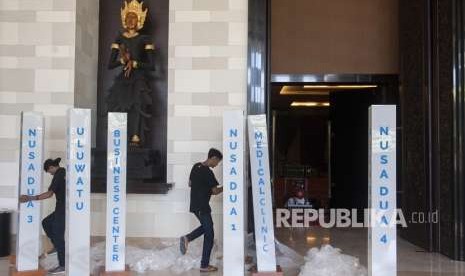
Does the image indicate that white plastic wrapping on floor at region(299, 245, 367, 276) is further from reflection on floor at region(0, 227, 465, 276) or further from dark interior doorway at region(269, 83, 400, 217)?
dark interior doorway at region(269, 83, 400, 217)

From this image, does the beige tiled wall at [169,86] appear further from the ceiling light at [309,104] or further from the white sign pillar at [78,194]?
the ceiling light at [309,104]

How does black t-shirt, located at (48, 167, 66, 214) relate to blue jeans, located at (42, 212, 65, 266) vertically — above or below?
above

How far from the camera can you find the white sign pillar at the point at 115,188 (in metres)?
4.84

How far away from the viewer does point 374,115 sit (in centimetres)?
423

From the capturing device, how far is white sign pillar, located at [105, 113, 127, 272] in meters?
4.84

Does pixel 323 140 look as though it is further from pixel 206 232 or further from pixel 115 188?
pixel 115 188

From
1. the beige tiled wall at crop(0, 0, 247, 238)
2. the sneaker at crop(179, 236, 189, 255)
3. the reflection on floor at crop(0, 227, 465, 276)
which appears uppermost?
the beige tiled wall at crop(0, 0, 247, 238)

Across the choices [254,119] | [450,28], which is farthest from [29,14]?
[450,28]

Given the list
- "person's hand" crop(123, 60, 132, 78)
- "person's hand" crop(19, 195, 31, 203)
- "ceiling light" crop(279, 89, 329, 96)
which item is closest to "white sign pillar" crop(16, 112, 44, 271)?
"person's hand" crop(19, 195, 31, 203)

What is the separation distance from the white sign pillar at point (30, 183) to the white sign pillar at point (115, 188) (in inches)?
29.2

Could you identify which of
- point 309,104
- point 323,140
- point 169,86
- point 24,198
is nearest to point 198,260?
point 24,198

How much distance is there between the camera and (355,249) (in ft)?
22.1

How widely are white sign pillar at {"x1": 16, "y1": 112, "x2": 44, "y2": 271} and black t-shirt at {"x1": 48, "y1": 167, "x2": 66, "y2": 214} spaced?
0.60 feet

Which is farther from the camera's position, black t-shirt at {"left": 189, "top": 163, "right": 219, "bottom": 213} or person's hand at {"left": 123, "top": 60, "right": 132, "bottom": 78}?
person's hand at {"left": 123, "top": 60, "right": 132, "bottom": 78}
